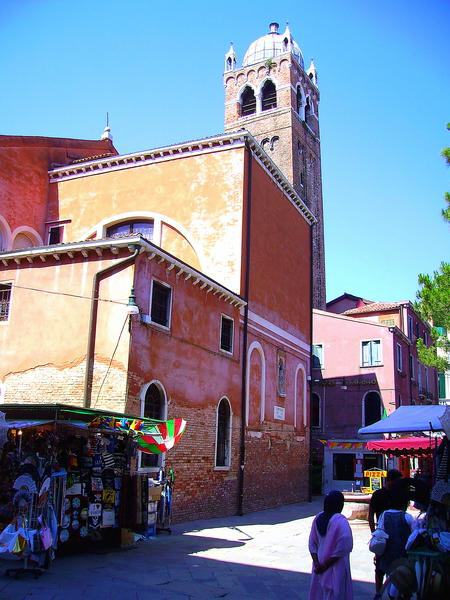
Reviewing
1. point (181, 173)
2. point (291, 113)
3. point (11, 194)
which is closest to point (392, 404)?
point (181, 173)

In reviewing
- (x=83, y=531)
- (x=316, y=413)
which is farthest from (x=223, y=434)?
(x=316, y=413)

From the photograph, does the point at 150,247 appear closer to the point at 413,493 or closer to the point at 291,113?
the point at 413,493

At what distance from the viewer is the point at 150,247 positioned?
40.8 ft

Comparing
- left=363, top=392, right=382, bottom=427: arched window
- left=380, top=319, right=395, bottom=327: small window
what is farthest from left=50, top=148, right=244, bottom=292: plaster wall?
left=380, top=319, right=395, bottom=327: small window

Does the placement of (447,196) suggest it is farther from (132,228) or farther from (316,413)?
(316,413)

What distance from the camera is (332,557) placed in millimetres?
4973

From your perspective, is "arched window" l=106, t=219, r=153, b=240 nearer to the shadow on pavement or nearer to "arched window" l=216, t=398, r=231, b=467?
"arched window" l=216, t=398, r=231, b=467

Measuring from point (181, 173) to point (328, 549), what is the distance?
14639 mm

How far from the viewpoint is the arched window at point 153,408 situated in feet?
40.1

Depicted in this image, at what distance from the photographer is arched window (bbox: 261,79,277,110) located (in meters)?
46.8

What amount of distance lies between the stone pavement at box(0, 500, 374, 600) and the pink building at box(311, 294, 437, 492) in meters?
16.3

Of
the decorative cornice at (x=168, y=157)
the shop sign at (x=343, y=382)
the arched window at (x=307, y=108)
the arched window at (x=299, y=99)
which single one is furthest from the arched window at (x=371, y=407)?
the arched window at (x=307, y=108)

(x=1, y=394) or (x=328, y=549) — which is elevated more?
(x=1, y=394)

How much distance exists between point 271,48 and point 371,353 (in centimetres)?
3147
